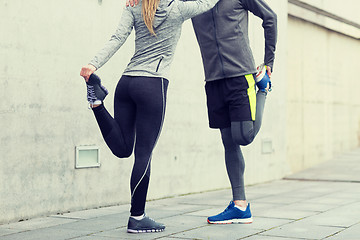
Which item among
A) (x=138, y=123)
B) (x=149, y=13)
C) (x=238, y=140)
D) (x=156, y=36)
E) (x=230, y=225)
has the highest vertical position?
(x=149, y=13)

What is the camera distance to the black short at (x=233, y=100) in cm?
512

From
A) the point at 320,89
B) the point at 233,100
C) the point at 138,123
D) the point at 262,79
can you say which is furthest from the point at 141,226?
the point at 320,89

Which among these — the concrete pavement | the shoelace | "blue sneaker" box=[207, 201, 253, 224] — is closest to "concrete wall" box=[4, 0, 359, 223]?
the concrete pavement

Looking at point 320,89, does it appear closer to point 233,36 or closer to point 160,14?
point 233,36

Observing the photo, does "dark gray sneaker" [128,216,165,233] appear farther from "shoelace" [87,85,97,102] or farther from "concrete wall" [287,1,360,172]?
"concrete wall" [287,1,360,172]

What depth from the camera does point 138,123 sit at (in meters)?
4.61

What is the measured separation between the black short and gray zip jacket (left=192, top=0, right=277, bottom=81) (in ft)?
Answer: 0.19

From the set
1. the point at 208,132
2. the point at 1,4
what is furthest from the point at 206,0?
the point at 208,132

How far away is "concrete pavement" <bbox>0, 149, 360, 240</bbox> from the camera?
4730 mm

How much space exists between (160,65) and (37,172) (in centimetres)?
177

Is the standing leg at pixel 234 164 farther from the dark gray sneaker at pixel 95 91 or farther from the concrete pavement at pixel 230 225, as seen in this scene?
the dark gray sneaker at pixel 95 91

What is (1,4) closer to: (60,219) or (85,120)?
(85,120)

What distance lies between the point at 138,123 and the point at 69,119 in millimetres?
1608

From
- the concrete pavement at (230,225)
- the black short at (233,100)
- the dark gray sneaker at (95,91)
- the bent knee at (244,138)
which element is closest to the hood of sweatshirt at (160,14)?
the dark gray sneaker at (95,91)
